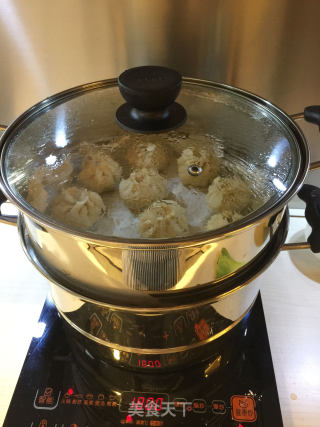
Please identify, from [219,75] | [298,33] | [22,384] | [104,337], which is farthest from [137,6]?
[22,384]

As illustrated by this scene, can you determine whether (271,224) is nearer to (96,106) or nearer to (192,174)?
(192,174)

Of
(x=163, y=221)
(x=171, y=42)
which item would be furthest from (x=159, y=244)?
(x=171, y=42)

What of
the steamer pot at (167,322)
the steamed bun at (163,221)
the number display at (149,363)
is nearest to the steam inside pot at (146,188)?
the steamed bun at (163,221)

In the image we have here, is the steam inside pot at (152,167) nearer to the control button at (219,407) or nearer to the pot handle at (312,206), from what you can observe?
the pot handle at (312,206)

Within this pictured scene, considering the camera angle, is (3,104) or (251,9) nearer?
(251,9)

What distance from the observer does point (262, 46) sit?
2.99 ft

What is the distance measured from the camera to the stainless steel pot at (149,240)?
1.77ft

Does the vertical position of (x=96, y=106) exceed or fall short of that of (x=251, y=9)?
it falls short

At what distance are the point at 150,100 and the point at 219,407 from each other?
577mm

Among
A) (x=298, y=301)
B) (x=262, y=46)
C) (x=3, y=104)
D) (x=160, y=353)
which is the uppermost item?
(x=262, y=46)

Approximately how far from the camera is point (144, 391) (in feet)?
2.43

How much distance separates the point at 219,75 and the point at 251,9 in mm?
160

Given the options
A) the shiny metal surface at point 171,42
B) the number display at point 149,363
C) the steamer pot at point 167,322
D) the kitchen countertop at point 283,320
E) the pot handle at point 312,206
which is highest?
the shiny metal surface at point 171,42

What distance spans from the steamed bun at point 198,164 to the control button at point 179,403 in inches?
16.3
